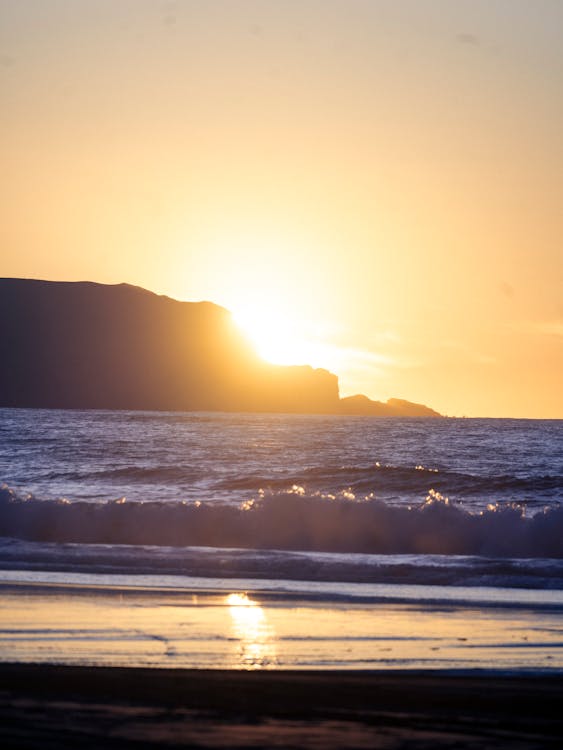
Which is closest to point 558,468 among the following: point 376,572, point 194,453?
point 194,453

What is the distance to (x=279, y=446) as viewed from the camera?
67.7 metres

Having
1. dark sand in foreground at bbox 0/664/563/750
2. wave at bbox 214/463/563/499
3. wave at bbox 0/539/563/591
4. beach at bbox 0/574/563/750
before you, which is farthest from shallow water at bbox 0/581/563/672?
wave at bbox 214/463/563/499

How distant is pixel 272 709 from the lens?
6.59 meters

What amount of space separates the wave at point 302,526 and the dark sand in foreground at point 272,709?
1367cm

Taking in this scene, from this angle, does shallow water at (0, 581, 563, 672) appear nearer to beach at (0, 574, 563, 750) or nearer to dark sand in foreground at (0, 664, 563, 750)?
beach at (0, 574, 563, 750)

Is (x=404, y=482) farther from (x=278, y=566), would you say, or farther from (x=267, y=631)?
(x=267, y=631)

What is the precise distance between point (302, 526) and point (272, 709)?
15.7 m

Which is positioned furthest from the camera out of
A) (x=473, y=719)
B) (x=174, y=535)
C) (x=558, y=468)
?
(x=558, y=468)

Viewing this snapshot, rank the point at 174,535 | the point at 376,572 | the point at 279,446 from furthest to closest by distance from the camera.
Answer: the point at 279,446, the point at 174,535, the point at 376,572

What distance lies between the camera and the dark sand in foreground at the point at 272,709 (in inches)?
230

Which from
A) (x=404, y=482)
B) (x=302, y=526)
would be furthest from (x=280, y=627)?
(x=404, y=482)

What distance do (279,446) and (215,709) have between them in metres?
61.2

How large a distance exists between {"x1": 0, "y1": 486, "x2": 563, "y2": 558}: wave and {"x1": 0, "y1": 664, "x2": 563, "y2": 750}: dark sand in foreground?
1367 cm

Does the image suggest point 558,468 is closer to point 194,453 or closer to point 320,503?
point 194,453
